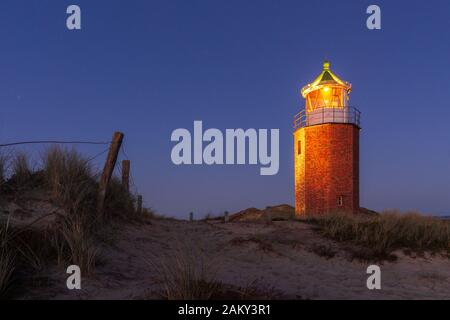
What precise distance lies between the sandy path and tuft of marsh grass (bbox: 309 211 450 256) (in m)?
0.56

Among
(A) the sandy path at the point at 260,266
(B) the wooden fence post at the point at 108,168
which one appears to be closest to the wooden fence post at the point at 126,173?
(A) the sandy path at the point at 260,266

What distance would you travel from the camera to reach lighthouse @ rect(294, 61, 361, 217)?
21188mm

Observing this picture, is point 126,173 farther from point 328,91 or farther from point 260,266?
point 328,91

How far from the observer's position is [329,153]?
2144cm

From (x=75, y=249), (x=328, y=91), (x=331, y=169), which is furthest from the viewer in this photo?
(x=328, y=91)

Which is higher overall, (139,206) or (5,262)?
(139,206)

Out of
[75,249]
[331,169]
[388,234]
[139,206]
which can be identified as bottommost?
[388,234]

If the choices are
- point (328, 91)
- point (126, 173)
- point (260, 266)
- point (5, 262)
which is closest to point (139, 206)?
point (126, 173)

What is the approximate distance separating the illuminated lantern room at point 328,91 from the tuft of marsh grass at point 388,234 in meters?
11.5

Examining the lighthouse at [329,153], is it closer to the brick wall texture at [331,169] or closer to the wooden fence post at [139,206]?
the brick wall texture at [331,169]

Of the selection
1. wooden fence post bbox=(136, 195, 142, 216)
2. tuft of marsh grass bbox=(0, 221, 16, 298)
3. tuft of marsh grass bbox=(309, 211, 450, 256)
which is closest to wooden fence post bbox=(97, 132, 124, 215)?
tuft of marsh grass bbox=(0, 221, 16, 298)

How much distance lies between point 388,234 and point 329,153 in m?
10.8

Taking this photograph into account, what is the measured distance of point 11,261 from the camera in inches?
192
